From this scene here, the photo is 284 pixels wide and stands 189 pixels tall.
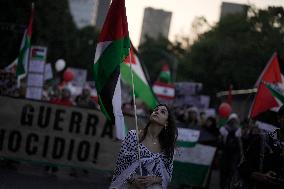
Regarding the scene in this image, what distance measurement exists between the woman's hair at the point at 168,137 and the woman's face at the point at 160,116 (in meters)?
0.09

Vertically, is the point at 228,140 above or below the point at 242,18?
below

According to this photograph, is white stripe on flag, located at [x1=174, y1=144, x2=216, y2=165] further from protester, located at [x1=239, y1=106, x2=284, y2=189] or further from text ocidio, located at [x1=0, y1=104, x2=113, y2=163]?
protester, located at [x1=239, y1=106, x2=284, y2=189]

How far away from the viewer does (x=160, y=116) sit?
6.38 metres

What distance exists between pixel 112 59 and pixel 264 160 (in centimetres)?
183

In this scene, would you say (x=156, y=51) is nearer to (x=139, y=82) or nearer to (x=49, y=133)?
(x=49, y=133)

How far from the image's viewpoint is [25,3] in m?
45.8

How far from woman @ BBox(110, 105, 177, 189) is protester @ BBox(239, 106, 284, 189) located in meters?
0.70

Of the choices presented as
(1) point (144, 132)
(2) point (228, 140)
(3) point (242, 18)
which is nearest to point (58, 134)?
(2) point (228, 140)

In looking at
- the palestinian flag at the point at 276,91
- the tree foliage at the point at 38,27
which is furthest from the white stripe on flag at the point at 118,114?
the tree foliage at the point at 38,27

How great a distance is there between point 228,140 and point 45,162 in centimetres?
397

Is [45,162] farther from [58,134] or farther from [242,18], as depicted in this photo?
[242,18]

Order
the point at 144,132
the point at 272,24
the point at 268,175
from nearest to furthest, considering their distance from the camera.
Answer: the point at 268,175, the point at 144,132, the point at 272,24

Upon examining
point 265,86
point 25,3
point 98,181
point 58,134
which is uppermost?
point 25,3

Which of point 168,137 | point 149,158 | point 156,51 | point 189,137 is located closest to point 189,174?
point 189,137
